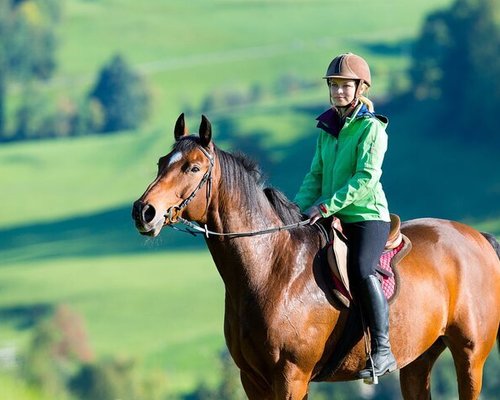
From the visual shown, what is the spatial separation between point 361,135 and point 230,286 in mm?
1409

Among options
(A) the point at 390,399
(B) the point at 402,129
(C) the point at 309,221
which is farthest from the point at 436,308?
(B) the point at 402,129

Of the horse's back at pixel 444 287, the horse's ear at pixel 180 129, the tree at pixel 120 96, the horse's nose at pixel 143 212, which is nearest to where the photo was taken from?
the horse's nose at pixel 143 212

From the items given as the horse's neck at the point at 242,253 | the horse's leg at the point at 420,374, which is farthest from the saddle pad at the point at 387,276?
the horse's leg at the point at 420,374

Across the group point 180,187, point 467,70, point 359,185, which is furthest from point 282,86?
point 180,187

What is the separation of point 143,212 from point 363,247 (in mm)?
1845

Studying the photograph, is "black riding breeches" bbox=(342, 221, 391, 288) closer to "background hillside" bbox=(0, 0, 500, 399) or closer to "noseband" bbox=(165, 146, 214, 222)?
"noseband" bbox=(165, 146, 214, 222)

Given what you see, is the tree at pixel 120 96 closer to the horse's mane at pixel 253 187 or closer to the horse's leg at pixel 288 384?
the horse's mane at pixel 253 187

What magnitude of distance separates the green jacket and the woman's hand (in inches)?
2.2

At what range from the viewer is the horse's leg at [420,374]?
10.9m

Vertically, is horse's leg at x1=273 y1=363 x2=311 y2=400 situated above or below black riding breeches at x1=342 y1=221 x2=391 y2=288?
below

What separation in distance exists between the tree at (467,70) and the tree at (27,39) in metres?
32.8

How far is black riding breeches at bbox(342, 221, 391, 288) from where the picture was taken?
374 inches

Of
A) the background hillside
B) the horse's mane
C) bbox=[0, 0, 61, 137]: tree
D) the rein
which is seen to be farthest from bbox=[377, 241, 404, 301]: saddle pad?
bbox=[0, 0, 61, 137]: tree

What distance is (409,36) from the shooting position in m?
115
